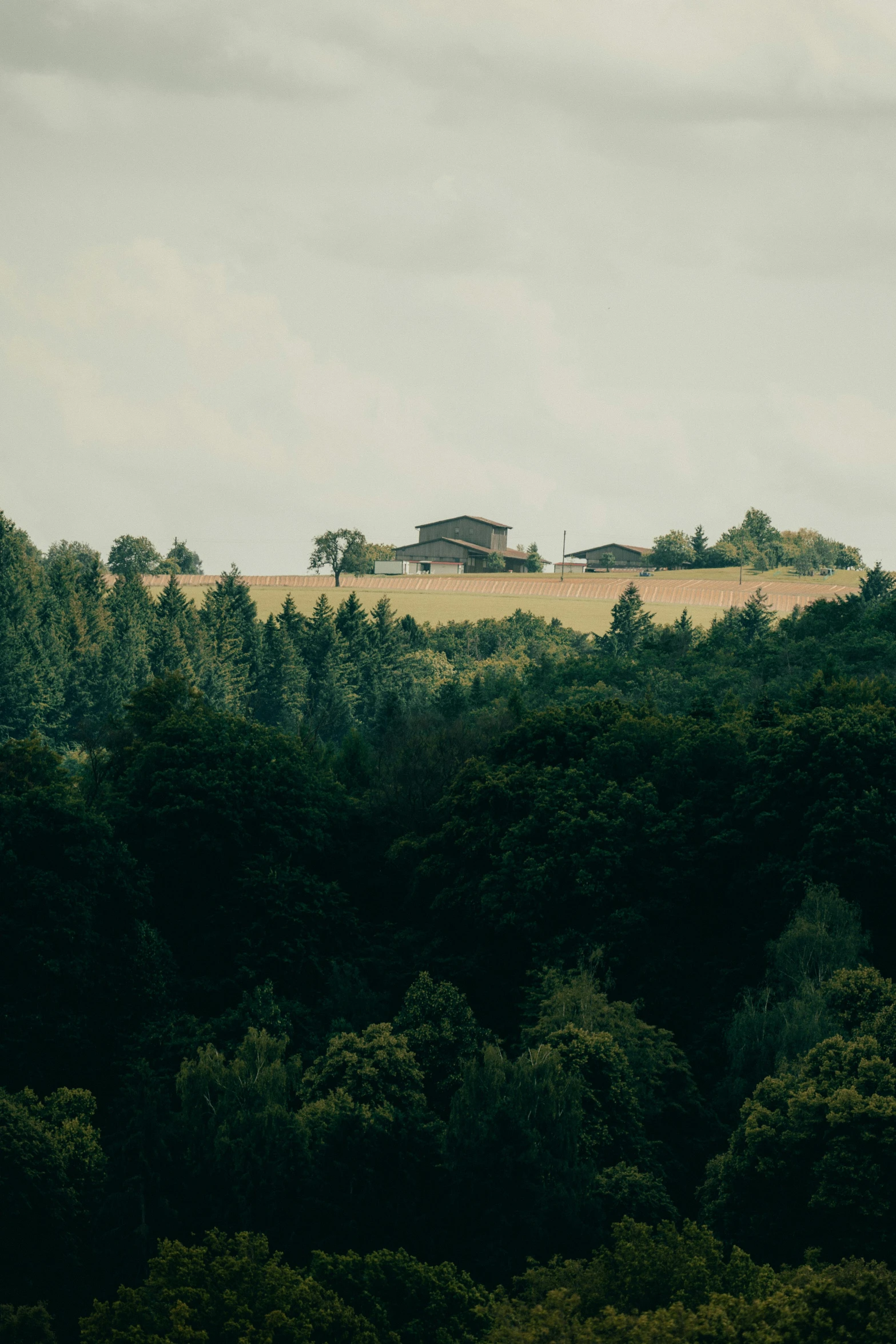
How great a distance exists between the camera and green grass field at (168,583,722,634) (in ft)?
465

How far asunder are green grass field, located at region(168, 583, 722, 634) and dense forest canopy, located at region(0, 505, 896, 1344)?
71.7 meters

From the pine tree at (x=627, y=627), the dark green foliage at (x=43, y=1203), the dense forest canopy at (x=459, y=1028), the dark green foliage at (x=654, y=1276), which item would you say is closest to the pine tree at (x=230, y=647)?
the pine tree at (x=627, y=627)

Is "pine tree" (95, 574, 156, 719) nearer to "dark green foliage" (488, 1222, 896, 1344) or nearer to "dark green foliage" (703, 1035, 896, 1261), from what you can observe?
"dark green foliage" (703, 1035, 896, 1261)

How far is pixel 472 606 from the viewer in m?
147

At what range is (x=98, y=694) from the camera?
114375 millimetres

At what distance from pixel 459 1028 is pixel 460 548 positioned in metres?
135

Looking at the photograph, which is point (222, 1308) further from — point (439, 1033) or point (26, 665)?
point (26, 665)

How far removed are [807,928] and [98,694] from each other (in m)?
84.1

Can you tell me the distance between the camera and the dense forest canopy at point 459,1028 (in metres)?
27.5

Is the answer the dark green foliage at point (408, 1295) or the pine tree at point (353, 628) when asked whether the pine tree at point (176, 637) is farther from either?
the dark green foliage at point (408, 1295)

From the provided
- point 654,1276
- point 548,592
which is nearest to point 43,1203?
point 654,1276

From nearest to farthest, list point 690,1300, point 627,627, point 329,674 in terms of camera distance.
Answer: point 690,1300, point 329,674, point 627,627

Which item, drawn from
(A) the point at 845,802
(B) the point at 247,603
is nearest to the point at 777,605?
(B) the point at 247,603

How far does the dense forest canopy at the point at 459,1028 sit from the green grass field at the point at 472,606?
71675 mm
